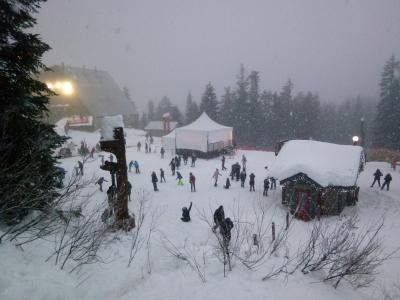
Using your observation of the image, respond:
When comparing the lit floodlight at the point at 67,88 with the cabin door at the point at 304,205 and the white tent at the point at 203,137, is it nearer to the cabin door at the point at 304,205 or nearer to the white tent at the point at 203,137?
the white tent at the point at 203,137

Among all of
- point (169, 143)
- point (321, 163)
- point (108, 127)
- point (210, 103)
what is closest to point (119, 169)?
point (108, 127)

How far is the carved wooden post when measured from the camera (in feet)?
27.1

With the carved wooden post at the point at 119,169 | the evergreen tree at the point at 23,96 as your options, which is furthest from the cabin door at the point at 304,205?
the evergreen tree at the point at 23,96

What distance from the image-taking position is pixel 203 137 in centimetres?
2784

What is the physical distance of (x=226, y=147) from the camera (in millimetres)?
30078

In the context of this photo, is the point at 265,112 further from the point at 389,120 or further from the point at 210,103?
the point at 389,120

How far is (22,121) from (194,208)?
883 centimetres

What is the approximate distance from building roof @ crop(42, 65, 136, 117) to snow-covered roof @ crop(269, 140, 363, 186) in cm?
3584

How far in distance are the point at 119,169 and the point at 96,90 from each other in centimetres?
4685

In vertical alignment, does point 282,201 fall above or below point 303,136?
below

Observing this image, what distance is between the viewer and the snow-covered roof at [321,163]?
45.6 feet

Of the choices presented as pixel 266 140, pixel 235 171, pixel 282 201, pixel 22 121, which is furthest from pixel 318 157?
pixel 266 140

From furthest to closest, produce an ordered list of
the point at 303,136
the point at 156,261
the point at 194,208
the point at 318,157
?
the point at 303,136 → the point at 318,157 → the point at 194,208 → the point at 156,261

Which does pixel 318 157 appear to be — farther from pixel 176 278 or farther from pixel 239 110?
pixel 239 110
